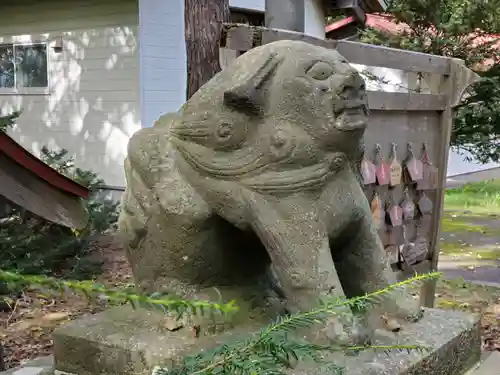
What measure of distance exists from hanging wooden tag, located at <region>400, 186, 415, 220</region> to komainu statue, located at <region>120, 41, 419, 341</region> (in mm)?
1280

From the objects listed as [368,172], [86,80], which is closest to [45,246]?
[86,80]

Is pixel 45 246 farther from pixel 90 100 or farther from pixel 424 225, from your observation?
pixel 424 225

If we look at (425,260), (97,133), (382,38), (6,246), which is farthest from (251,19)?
(425,260)

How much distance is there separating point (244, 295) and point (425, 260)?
1718 mm

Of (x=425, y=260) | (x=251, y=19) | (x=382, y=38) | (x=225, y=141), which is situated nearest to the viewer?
(x=225, y=141)

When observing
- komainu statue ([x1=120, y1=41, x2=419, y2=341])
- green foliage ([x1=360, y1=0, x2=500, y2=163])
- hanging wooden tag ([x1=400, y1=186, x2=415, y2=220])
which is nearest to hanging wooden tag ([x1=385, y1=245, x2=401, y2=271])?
hanging wooden tag ([x1=400, y1=186, x2=415, y2=220])

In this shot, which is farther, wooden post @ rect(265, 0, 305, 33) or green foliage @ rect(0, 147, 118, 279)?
green foliage @ rect(0, 147, 118, 279)

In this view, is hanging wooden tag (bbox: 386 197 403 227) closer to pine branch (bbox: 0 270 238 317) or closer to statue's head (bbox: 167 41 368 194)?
statue's head (bbox: 167 41 368 194)

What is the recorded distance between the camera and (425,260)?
3.39m

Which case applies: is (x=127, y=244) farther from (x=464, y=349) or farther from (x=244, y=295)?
(x=464, y=349)

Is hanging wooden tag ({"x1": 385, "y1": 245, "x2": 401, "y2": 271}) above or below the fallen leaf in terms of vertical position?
above

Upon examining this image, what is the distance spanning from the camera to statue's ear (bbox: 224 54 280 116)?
1685 mm

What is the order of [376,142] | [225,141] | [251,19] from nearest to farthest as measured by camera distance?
1. [225,141]
2. [376,142]
3. [251,19]

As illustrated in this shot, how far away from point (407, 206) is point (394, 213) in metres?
0.16
